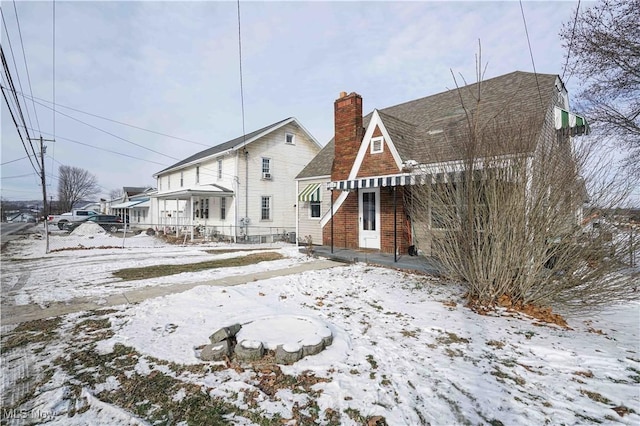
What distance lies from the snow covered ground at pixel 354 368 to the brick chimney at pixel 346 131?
7.52m

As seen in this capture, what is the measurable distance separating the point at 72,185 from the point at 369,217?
90.5 m

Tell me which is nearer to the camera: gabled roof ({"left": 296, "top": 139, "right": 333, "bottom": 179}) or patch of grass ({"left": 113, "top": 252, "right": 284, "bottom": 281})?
patch of grass ({"left": 113, "top": 252, "right": 284, "bottom": 281})

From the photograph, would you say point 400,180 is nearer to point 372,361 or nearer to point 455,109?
point 455,109

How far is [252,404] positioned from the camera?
291cm

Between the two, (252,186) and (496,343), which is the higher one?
(252,186)

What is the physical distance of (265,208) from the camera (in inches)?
881

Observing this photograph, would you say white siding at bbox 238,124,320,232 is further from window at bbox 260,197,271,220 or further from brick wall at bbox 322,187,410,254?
brick wall at bbox 322,187,410,254

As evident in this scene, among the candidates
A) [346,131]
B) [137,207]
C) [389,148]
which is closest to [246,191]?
[346,131]

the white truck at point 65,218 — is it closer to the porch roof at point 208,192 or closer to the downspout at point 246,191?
the porch roof at point 208,192

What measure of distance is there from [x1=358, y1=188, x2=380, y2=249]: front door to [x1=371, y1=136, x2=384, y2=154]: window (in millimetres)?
1479

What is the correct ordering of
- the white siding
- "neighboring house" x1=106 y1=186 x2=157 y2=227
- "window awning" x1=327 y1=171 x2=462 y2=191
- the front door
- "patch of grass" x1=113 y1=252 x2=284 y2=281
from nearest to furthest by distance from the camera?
"window awning" x1=327 y1=171 x2=462 y2=191 → "patch of grass" x1=113 y1=252 x2=284 y2=281 → the front door → the white siding → "neighboring house" x1=106 y1=186 x2=157 y2=227

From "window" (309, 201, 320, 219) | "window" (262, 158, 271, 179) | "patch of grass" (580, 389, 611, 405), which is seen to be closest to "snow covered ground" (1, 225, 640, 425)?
"patch of grass" (580, 389, 611, 405)

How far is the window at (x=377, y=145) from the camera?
11469 millimetres

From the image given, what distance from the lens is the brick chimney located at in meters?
12.5
